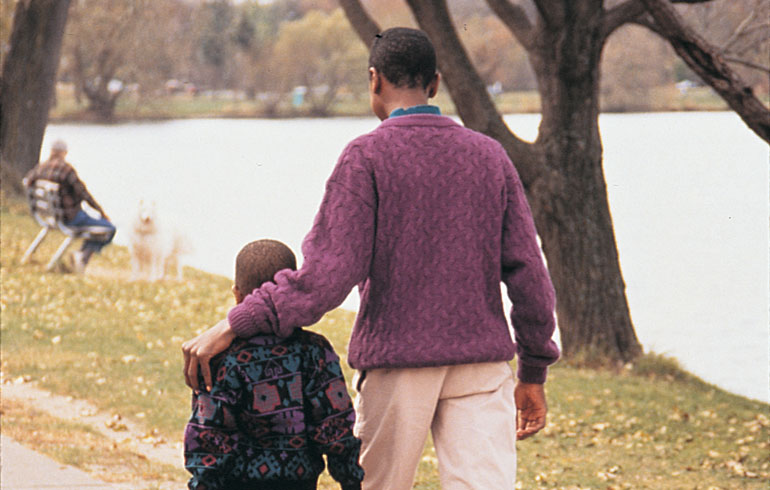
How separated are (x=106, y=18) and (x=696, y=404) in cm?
2316

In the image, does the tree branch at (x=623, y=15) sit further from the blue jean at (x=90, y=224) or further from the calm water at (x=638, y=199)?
the blue jean at (x=90, y=224)

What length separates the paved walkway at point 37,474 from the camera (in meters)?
4.86

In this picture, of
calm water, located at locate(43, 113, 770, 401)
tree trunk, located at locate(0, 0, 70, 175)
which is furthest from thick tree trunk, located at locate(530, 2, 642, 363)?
tree trunk, located at locate(0, 0, 70, 175)

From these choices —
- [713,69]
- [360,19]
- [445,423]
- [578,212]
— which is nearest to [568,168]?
[578,212]

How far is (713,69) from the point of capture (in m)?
6.48

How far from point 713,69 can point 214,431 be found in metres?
4.58

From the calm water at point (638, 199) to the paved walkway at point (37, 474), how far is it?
6.55 m

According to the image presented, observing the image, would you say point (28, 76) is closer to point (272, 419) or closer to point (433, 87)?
point (433, 87)

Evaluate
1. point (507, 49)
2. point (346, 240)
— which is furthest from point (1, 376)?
point (507, 49)

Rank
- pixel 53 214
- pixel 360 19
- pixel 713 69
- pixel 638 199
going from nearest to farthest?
pixel 713 69, pixel 360 19, pixel 53 214, pixel 638 199

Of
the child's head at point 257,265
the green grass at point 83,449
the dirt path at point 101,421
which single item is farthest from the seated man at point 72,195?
the child's head at point 257,265

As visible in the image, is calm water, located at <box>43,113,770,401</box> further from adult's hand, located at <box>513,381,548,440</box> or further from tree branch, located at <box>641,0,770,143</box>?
adult's hand, located at <box>513,381,548,440</box>

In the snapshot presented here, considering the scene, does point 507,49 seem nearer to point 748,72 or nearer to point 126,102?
point 748,72

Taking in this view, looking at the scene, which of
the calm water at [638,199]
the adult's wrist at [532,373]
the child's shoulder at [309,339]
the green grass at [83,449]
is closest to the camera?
the child's shoulder at [309,339]
